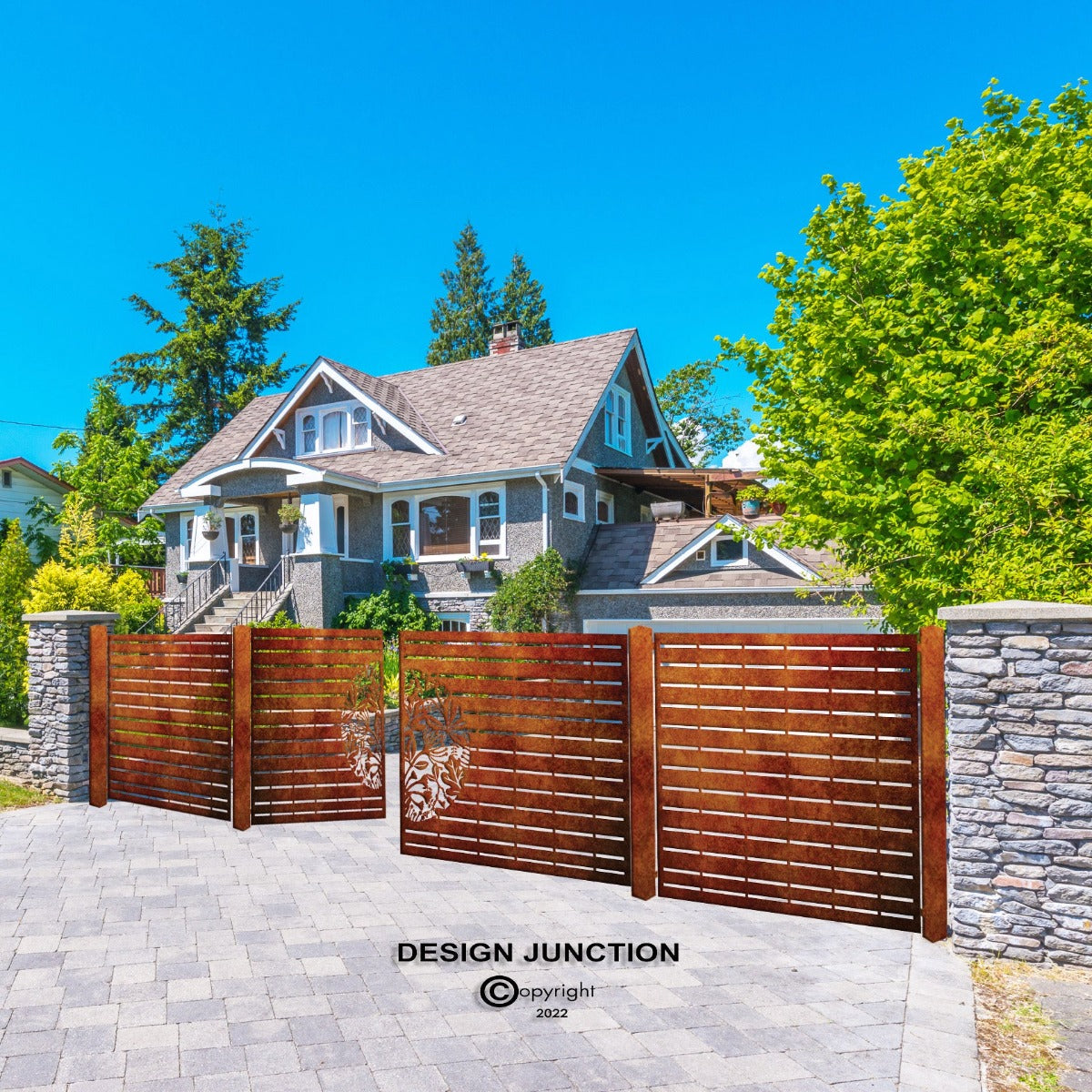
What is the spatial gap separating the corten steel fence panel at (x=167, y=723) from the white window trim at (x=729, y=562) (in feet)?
39.0

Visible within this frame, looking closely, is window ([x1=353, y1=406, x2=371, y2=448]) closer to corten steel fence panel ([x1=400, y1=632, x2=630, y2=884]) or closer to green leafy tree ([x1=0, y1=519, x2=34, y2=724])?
green leafy tree ([x1=0, y1=519, x2=34, y2=724])

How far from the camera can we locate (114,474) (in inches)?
1262

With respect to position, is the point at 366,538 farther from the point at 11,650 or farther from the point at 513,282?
the point at 513,282

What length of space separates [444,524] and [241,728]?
12370 mm

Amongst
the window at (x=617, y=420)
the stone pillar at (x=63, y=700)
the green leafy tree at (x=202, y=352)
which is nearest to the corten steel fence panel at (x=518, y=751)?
the stone pillar at (x=63, y=700)

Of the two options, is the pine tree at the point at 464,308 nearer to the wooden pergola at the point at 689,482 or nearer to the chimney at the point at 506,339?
the chimney at the point at 506,339

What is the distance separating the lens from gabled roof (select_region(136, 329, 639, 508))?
61.3 feet

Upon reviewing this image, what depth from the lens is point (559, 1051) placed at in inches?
137

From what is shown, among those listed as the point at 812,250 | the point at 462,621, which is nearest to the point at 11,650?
the point at 462,621

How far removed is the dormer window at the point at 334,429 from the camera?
843 inches

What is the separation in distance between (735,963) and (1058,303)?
824cm

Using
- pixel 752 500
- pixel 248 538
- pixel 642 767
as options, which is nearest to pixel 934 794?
pixel 642 767

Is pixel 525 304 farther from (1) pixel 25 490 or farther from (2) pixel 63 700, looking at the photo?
(2) pixel 63 700

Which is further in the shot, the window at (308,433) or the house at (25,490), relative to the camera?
the house at (25,490)
